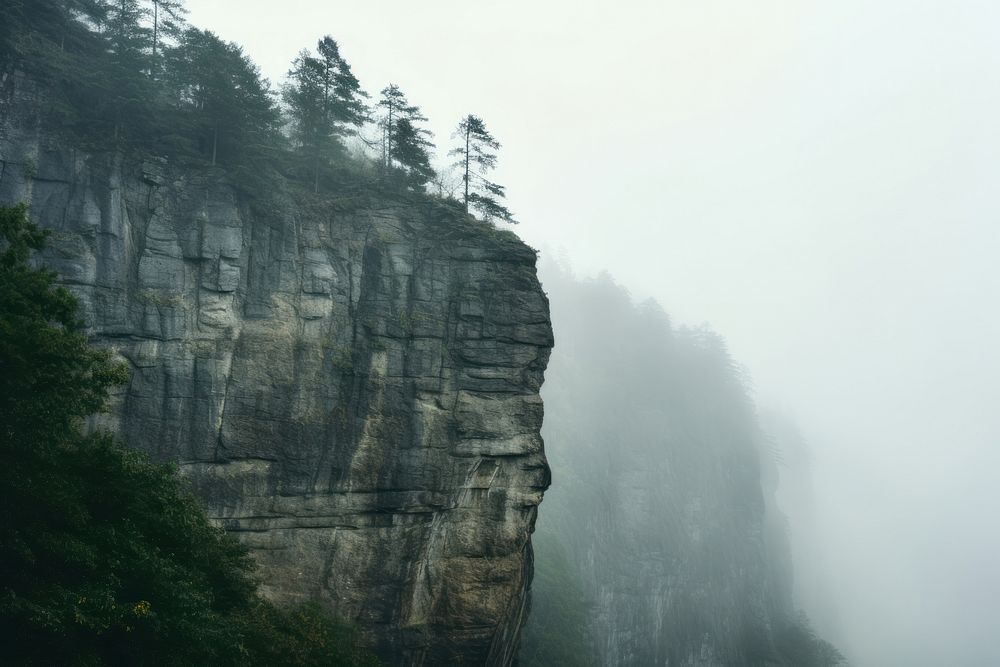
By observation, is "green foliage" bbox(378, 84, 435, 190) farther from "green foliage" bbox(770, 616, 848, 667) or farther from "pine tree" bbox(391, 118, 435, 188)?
"green foliage" bbox(770, 616, 848, 667)

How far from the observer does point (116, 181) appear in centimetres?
2566

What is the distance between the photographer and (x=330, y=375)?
27.5 meters

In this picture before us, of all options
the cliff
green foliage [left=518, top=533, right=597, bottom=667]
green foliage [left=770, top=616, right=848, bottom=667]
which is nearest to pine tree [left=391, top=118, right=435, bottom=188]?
green foliage [left=518, top=533, right=597, bottom=667]

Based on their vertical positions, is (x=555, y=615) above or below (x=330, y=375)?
below

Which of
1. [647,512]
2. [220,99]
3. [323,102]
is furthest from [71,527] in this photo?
[647,512]

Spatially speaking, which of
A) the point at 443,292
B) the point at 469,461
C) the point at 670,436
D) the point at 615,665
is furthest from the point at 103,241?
the point at 670,436

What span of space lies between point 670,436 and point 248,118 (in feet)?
185

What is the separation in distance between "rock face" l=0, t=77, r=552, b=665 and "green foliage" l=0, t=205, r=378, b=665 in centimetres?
896

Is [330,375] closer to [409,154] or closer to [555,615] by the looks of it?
[409,154]

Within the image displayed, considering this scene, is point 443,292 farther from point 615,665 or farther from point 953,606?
point 953,606

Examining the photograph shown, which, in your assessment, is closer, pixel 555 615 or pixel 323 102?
pixel 323 102

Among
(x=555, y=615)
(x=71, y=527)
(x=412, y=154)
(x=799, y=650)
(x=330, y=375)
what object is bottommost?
(x=799, y=650)

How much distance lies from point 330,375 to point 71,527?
14.5 metres

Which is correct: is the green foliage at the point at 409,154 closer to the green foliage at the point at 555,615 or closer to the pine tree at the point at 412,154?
the pine tree at the point at 412,154
